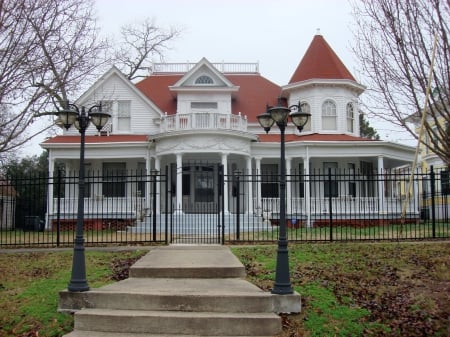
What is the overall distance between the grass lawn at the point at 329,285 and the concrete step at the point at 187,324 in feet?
1.51

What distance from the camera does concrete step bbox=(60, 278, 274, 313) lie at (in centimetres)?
819

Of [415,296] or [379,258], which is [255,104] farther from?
[415,296]

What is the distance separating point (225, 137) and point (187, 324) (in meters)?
16.6

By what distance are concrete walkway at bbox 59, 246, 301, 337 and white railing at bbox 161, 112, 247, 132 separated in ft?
48.8

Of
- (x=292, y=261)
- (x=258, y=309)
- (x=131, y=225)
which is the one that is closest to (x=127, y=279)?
(x=258, y=309)

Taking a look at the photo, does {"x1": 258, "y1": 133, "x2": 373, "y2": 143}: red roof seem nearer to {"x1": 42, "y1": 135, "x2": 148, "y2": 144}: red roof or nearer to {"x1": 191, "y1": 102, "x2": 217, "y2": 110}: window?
{"x1": 191, "y1": 102, "x2": 217, "y2": 110}: window

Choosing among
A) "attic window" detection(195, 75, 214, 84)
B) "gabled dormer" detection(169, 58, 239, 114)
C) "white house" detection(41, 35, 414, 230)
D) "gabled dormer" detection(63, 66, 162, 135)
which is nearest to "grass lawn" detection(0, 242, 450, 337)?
"white house" detection(41, 35, 414, 230)

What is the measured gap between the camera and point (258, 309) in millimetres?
8164

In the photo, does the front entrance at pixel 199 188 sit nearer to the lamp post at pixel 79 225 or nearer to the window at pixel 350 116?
the window at pixel 350 116

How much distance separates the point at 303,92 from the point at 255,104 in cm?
325

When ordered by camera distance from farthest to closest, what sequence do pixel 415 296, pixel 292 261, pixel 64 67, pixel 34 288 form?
pixel 64 67, pixel 292 261, pixel 34 288, pixel 415 296

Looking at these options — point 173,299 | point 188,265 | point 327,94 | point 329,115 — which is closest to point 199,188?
point 329,115

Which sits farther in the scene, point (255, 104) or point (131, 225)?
point (255, 104)

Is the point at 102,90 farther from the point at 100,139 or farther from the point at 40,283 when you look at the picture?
the point at 40,283
